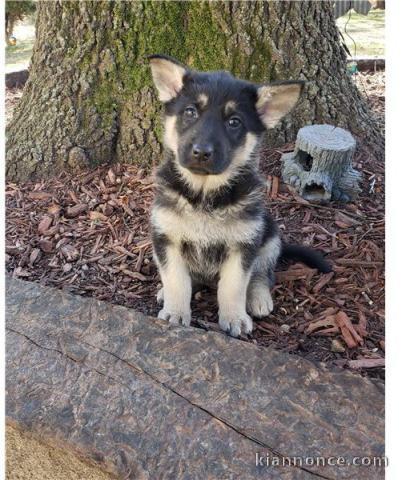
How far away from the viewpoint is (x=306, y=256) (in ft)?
12.1

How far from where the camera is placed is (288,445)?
7.54ft

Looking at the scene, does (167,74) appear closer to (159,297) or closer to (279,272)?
(159,297)

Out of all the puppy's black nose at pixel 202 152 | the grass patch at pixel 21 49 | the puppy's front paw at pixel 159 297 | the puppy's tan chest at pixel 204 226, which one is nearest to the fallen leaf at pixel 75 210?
the puppy's front paw at pixel 159 297

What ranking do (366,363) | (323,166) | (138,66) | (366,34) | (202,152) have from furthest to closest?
(366,34), (138,66), (323,166), (366,363), (202,152)

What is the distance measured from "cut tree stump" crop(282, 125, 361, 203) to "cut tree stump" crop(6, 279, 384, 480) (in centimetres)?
181

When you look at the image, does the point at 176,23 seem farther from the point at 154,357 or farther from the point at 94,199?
the point at 154,357

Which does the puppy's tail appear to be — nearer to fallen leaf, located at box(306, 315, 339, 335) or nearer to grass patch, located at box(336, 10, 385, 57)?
fallen leaf, located at box(306, 315, 339, 335)

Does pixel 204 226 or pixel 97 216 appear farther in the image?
pixel 97 216

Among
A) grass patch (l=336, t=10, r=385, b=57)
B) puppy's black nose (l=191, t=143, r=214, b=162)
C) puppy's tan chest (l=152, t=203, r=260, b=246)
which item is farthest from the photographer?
grass patch (l=336, t=10, r=385, b=57)

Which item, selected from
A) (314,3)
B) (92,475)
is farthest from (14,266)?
(314,3)

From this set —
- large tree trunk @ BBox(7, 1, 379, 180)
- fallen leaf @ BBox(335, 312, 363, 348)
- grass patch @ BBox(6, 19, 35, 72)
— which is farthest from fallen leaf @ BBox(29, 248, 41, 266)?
grass patch @ BBox(6, 19, 35, 72)

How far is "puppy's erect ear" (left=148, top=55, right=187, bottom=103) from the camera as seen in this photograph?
307cm
